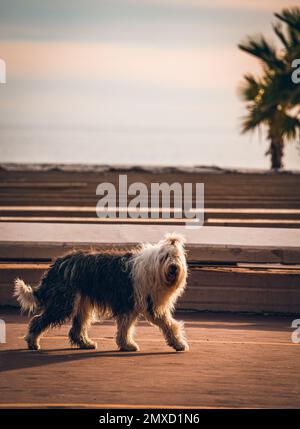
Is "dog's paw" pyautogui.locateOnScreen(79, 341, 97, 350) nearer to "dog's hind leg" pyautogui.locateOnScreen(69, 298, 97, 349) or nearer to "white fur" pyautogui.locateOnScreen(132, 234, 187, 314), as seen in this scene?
"dog's hind leg" pyautogui.locateOnScreen(69, 298, 97, 349)

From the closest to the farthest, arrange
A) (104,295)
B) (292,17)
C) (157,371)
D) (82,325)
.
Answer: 1. (157,371)
2. (104,295)
3. (82,325)
4. (292,17)

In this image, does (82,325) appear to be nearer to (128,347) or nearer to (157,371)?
(128,347)

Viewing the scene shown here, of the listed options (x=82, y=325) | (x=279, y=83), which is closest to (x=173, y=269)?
(x=82, y=325)

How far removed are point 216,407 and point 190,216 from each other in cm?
1475

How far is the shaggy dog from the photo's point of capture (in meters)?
10.4

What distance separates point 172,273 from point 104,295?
2.42ft

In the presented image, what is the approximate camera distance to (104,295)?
10.5 metres

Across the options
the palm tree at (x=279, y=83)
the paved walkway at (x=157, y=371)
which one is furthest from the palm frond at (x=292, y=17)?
the paved walkway at (x=157, y=371)

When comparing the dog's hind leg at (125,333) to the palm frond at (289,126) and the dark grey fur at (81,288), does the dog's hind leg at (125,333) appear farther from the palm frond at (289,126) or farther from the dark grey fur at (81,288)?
the palm frond at (289,126)

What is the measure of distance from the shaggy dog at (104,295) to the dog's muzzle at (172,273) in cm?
15

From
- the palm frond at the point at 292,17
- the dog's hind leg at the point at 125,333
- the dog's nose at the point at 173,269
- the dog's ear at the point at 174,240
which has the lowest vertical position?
the dog's hind leg at the point at 125,333

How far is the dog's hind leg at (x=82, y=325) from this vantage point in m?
10.6

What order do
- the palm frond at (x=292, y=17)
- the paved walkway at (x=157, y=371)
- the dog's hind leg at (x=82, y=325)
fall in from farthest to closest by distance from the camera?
1. the palm frond at (x=292, y=17)
2. the dog's hind leg at (x=82, y=325)
3. the paved walkway at (x=157, y=371)

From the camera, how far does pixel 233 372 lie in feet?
31.4
